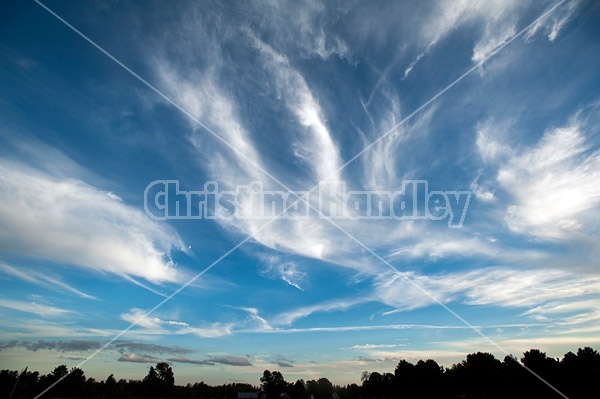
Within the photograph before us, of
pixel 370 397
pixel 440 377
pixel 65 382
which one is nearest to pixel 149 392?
pixel 65 382

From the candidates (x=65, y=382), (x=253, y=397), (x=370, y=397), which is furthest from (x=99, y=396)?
(x=370, y=397)

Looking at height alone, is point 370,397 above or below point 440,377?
below

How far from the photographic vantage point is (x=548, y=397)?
2857 inches

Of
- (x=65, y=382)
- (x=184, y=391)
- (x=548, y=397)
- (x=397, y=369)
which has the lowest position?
(x=184, y=391)

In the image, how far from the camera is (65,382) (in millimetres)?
158500

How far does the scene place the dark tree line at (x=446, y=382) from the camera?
73.0 metres

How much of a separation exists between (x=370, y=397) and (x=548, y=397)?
4014 inches

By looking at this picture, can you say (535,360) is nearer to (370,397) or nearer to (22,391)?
(370,397)

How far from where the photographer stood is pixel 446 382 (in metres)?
110

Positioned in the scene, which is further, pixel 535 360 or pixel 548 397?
pixel 535 360

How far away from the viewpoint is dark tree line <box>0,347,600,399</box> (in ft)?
239

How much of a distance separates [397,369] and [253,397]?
3377 inches

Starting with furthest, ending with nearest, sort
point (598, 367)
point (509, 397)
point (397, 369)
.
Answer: point (397, 369) → point (509, 397) → point (598, 367)

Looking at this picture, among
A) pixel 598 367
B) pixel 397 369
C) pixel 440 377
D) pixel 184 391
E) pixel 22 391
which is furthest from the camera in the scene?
pixel 184 391
